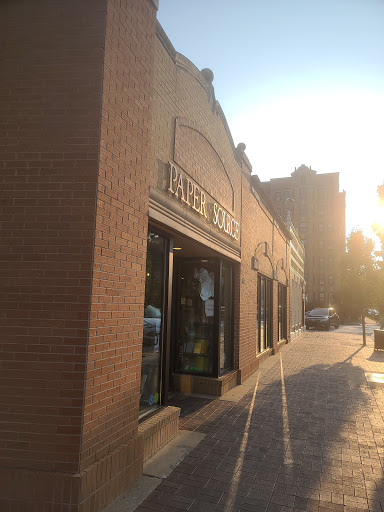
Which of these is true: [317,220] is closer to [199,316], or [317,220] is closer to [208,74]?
[199,316]

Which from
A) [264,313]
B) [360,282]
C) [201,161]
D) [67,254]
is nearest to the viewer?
[67,254]

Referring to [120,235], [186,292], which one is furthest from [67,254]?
[186,292]

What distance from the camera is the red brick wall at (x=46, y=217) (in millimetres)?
3027

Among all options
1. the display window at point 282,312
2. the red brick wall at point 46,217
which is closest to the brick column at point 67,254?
the red brick wall at point 46,217

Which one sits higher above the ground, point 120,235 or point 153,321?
point 120,235

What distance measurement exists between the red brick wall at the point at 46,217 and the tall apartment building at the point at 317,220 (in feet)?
170

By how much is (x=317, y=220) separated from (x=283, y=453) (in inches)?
2151

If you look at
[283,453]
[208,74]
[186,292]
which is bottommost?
[283,453]

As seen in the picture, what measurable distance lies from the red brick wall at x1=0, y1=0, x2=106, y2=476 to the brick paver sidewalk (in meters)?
1.35

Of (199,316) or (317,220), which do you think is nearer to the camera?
(199,316)

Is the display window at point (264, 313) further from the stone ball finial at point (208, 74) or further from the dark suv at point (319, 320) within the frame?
the dark suv at point (319, 320)

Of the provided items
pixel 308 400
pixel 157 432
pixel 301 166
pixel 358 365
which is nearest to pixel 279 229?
pixel 358 365

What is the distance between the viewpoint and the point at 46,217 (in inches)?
130

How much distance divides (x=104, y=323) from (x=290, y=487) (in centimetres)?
265
